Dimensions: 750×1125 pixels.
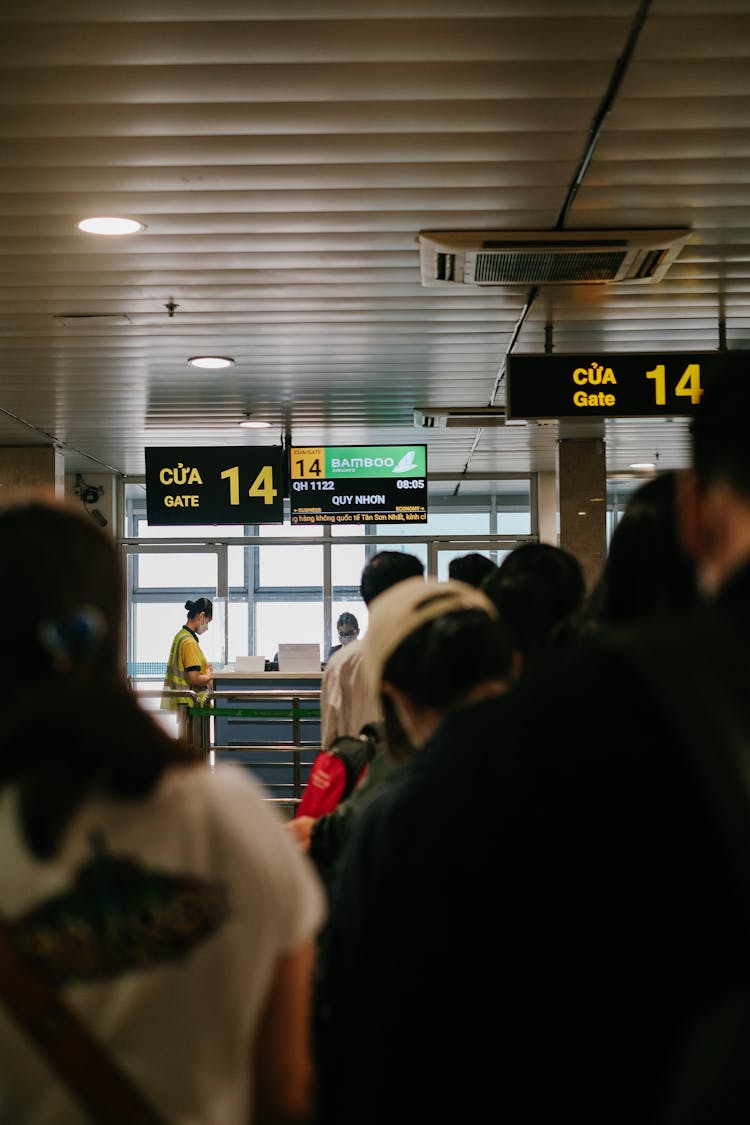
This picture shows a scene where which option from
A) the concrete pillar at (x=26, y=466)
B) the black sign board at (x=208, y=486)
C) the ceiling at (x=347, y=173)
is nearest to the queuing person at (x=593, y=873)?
the ceiling at (x=347, y=173)

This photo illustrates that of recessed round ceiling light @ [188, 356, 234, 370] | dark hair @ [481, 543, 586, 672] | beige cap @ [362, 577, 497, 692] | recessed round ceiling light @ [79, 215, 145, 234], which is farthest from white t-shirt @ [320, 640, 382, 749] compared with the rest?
recessed round ceiling light @ [188, 356, 234, 370]

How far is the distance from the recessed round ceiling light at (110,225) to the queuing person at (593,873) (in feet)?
14.8

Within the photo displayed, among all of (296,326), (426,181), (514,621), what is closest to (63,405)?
(296,326)

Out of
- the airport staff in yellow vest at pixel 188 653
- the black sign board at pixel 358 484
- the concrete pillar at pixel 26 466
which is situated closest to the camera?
the airport staff in yellow vest at pixel 188 653

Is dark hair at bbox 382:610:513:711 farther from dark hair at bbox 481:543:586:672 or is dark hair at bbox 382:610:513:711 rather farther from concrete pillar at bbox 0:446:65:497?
concrete pillar at bbox 0:446:65:497

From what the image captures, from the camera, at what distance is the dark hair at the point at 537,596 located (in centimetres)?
283

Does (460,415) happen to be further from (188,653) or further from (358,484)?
(188,653)

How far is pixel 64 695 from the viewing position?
4.00 ft

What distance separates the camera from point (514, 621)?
2.85 m

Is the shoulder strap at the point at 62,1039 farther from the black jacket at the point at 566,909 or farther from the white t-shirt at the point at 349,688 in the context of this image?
the white t-shirt at the point at 349,688

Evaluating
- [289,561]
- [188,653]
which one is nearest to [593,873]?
[188,653]

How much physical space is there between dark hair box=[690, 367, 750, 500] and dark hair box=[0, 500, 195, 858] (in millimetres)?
627

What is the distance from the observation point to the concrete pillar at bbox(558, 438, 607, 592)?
10.7m

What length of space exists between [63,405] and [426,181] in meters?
5.55
